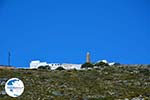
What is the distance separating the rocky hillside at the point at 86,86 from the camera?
36.5 meters

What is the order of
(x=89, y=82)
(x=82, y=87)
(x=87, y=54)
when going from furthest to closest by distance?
(x=87, y=54) → (x=89, y=82) → (x=82, y=87)

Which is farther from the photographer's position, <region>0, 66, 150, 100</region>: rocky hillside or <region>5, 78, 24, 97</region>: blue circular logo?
<region>0, 66, 150, 100</region>: rocky hillside

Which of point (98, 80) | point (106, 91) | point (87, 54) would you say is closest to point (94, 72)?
point (98, 80)

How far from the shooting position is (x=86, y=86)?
135ft

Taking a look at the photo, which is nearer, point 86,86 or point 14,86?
point 14,86

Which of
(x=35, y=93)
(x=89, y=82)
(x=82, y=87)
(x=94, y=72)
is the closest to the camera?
(x=35, y=93)

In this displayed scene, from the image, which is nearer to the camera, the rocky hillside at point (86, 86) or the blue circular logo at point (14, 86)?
the blue circular logo at point (14, 86)

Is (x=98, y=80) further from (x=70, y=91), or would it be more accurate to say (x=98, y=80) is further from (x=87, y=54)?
(x=87, y=54)

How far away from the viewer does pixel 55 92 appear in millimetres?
38250

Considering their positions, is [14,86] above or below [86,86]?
below

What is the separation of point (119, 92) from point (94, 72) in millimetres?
15287

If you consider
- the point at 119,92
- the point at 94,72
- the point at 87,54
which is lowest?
the point at 119,92

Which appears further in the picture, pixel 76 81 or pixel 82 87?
pixel 76 81

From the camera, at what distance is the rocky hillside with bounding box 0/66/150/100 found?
3647cm
